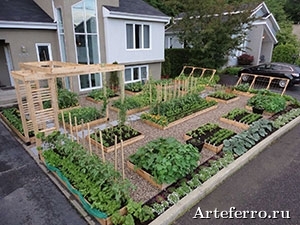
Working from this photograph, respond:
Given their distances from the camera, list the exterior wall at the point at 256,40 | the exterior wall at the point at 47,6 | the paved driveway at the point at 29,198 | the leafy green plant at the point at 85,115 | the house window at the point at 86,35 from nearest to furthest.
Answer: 1. the paved driveway at the point at 29,198
2. the leafy green plant at the point at 85,115
3. the house window at the point at 86,35
4. the exterior wall at the point at 47,6
5. the exterior wall at the point at 256,40

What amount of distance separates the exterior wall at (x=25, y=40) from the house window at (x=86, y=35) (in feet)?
5.19

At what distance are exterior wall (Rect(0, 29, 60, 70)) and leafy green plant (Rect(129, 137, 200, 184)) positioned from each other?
887 cm

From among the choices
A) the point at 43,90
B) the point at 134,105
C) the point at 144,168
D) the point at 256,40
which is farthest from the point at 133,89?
the point at 256,40

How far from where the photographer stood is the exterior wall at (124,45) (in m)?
11.6

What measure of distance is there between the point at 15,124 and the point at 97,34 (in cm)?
648

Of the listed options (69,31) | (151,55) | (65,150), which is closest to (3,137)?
(65,150)

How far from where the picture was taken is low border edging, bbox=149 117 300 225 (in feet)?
11.7

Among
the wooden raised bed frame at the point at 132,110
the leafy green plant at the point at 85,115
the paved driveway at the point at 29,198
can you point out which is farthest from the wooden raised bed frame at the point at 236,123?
the paved driveway at the point at 29,198

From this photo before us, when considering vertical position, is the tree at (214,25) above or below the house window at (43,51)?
above

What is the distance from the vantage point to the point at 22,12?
10.8 m

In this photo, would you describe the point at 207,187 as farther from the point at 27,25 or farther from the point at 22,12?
the point at 22,12

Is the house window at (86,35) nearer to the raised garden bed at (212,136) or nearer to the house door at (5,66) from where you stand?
the house door at (5,66)

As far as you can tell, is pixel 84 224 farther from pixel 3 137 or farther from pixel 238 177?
pixel 3 137

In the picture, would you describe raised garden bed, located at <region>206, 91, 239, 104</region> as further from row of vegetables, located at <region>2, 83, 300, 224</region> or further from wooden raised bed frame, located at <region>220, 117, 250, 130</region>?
row of vegetables, located at <region>2, 83, 300, 224</region>
